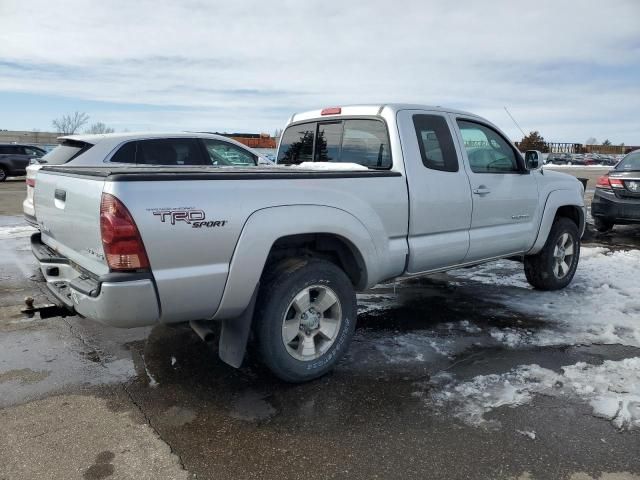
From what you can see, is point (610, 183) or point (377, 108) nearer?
point (377, 108)

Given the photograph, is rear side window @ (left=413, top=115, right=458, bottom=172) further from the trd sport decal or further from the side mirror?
the trd sport decal

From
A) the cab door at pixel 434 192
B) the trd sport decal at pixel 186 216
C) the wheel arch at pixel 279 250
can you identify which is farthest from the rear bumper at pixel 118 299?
the cab door at pixel 434 192

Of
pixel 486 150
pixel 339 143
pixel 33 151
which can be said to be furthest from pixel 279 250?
pixel 33 151

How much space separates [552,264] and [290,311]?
12.2ft

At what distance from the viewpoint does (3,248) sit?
319 inches

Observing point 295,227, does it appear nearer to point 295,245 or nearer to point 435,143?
point 295,245

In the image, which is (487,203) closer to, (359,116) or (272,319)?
(359,116)

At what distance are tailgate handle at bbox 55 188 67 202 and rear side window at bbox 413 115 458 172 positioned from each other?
2.72 m

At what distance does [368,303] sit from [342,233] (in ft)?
6.83

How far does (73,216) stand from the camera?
327 cm

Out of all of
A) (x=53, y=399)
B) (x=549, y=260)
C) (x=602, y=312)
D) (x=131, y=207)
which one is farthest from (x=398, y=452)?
(x=549, y=260)

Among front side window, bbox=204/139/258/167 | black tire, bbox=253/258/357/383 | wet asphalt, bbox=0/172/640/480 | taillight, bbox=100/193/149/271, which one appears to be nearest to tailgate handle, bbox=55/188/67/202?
taillight, bbox=100/193/149/271

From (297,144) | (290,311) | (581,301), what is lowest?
(581,301)

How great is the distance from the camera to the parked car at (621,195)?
920 cm
